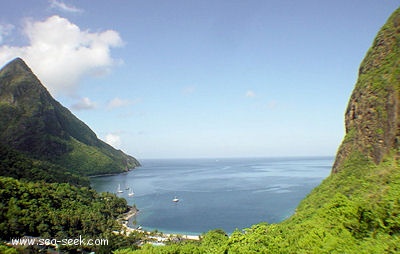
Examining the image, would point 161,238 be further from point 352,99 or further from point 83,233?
point 352,99

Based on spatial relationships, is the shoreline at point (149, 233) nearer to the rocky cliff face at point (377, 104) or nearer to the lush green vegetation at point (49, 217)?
the lush green vegetation at point (49, 217)

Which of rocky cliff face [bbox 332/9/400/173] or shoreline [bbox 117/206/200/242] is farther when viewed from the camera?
shoreline [bbox 117/206/200/242]

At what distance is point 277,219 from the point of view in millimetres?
90750

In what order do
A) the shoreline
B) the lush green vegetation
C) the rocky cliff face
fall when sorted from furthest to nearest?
1. the shoreline
2. the lush green vegetation
3. the rocky cliff face

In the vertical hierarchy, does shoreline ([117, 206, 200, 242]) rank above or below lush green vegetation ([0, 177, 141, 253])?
below

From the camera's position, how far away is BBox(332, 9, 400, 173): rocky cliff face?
5569 centimetres

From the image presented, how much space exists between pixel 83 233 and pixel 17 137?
15251 cm

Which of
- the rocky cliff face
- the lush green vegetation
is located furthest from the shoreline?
the rocky cliff face

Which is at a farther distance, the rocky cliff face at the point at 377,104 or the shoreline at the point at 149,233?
the shoreline at the point at 149,233

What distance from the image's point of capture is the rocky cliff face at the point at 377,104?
55.7m

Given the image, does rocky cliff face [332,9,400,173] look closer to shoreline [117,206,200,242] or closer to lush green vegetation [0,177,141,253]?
shoreline [117,206,200,242]

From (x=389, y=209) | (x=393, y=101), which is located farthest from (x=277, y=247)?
(x=393, y=101)

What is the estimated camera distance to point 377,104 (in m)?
63.8

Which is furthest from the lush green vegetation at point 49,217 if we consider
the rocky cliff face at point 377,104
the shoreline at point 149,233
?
the rocky cliff face at point 377,104
